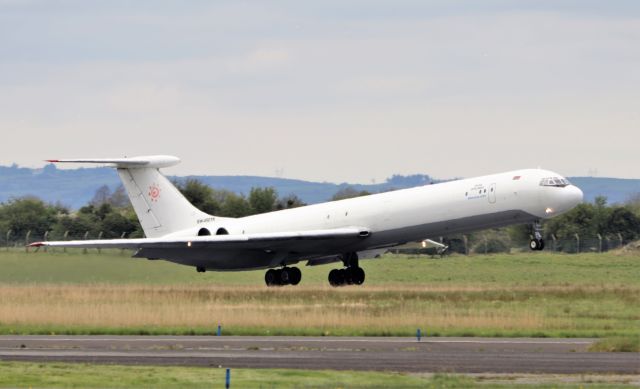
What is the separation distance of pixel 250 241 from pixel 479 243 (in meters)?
33.1

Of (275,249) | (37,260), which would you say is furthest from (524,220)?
(37,260)

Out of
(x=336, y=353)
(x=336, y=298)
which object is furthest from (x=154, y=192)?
(x=336, y=353)

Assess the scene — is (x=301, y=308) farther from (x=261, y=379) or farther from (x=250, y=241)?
(x=261, y=379)

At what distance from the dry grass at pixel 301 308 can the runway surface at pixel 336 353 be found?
237cm

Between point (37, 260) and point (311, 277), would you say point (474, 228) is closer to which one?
point (311, 277)

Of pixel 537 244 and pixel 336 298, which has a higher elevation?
pixel 537 244

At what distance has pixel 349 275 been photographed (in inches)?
1900

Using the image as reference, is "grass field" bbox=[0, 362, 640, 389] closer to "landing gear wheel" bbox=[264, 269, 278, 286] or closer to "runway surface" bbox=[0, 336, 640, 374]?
"runway surface" bbox=[0, 336, 640, 374]

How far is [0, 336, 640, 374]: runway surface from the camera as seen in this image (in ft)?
76.0

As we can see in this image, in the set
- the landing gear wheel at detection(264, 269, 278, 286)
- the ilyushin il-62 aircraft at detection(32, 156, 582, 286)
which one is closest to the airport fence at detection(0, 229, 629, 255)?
the ilyushin il-62 aircraft at detection(32, 156, 582, 286)

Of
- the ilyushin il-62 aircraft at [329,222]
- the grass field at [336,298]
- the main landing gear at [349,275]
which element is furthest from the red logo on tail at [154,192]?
the main landing gear at [349,275]

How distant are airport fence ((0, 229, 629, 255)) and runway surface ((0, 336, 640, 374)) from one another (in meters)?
28.4

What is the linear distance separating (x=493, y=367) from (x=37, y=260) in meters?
30.7

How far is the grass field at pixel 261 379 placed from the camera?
20.2 metres
